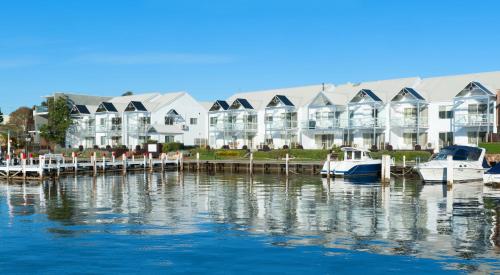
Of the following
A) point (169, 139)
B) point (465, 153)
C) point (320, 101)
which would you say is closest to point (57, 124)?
point (169, 139)

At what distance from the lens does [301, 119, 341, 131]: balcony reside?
74.2 m

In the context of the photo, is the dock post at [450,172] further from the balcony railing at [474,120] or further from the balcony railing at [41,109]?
the balcony railing at [41,109]

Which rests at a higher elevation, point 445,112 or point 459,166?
point 445,112

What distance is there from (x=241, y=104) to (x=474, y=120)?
33.1 metres

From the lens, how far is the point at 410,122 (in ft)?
224

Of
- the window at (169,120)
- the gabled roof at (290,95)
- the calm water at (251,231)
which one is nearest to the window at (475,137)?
the gabled roof at (290,95)

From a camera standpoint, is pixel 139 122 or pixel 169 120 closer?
Result: pixel 139 122

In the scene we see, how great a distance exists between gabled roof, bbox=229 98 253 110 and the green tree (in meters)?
27.4

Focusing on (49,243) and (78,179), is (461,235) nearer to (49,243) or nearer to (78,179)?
(49,243)

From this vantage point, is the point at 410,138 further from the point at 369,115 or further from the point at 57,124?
Answer: the point at 57,124

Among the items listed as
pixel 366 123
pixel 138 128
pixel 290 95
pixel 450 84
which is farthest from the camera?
pixel 138 128

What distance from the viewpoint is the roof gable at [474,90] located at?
6194 centimetres

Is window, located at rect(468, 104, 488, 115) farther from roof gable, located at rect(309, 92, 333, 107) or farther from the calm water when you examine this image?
the calm water

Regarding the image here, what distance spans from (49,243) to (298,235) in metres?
8.54
